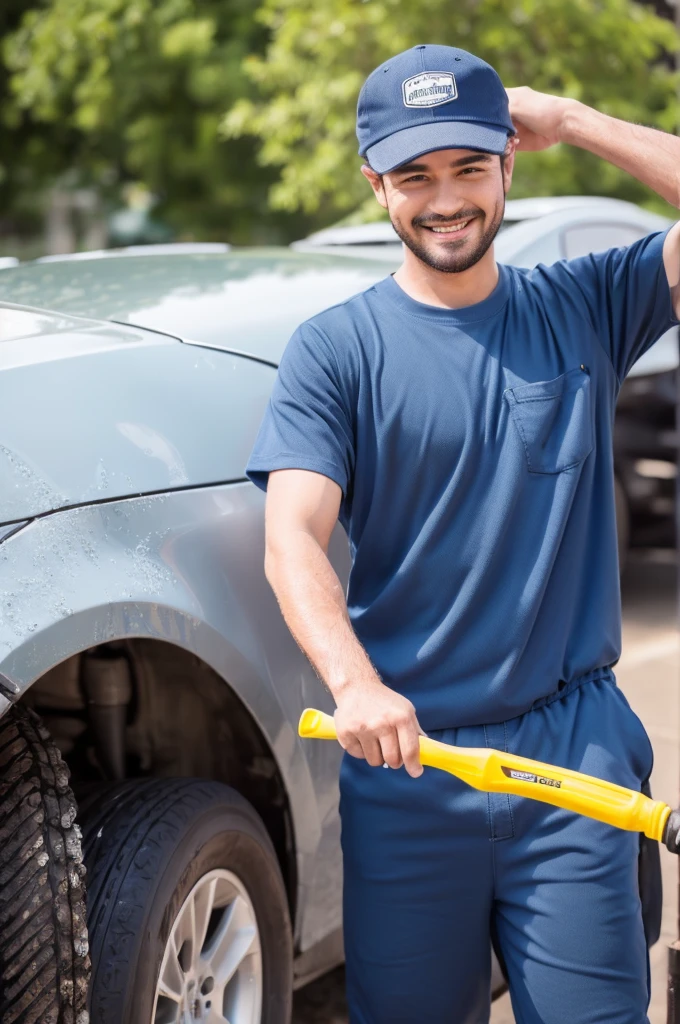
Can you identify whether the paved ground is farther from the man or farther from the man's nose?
the man's nose

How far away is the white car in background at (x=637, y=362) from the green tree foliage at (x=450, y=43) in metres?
2.25

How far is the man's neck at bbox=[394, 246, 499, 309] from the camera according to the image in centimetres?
226

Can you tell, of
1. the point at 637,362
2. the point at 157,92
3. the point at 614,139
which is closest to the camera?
the point at 614,139

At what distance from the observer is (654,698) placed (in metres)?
5.19

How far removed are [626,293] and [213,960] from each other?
4.75 ft

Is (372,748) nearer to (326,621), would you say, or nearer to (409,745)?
(409,745)

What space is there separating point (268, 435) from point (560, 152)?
23.1 feet

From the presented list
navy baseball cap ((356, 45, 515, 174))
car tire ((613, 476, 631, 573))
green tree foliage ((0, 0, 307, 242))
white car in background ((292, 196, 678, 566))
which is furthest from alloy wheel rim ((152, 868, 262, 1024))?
green tree foliage ((0, 0, 307, 242))

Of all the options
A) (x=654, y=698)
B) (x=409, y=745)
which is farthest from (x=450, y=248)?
(x=654, y=698)

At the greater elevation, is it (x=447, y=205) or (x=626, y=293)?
(x=447, y=205)

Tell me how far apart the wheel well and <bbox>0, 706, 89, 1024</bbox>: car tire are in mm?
322

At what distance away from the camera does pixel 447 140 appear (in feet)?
7.08

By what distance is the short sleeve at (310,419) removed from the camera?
2104mm

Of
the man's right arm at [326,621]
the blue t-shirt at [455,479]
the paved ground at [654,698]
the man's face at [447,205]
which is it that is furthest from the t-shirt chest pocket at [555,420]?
the paved ground at [654,698]
